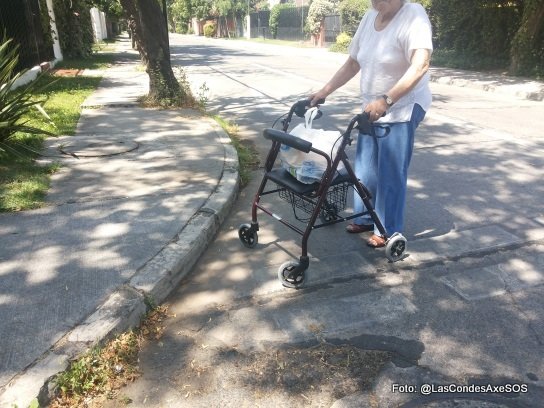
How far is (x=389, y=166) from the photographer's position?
3.33 metres

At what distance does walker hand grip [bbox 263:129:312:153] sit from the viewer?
2747 millimetres

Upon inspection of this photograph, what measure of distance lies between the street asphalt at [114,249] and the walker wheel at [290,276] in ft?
0.52

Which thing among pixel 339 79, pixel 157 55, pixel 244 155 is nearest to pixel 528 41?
pixel 157 55

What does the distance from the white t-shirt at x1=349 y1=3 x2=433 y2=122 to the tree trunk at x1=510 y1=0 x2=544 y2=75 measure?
1252 centimetres

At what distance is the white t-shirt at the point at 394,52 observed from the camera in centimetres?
286

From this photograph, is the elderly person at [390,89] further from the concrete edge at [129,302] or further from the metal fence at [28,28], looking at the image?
the metal fence at [28,28]

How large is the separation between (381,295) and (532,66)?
1364cm

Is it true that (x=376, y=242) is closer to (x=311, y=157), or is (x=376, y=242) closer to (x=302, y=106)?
(x=311, y=157)

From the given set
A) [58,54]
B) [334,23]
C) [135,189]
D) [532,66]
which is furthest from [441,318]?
[334,23]

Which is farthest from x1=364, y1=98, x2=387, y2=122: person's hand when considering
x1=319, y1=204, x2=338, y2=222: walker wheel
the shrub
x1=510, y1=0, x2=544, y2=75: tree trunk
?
the shrub

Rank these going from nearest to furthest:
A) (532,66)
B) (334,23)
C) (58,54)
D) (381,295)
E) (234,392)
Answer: (234,392) < (381,295) < (532,66) < (58,54) < (334,23)

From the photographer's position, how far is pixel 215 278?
3287 mm

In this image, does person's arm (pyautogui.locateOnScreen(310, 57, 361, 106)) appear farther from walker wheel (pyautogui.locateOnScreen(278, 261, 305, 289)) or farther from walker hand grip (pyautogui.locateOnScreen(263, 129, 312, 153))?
walker wheel (pyautogui.locateOnScreen(278, 261, 305, 289))

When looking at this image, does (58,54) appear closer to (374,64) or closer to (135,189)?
(135,189)
